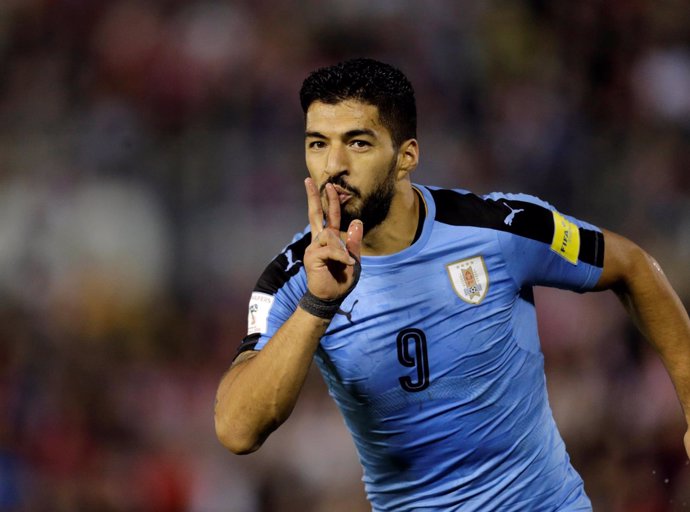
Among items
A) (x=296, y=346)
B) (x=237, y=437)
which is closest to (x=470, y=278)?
(x=296, y=346)

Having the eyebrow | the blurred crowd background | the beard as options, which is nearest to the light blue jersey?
the beard

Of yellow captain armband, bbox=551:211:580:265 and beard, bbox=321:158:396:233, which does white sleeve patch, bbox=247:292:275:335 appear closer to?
beard, bbox=321:158:396:233

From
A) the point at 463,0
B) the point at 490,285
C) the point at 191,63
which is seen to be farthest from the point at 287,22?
the point at 490,285

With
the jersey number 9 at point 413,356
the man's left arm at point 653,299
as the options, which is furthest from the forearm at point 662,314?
the jersey number 9 at point 413,356

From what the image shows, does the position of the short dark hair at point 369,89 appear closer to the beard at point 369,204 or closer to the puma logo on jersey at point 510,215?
the beard at point 369,204

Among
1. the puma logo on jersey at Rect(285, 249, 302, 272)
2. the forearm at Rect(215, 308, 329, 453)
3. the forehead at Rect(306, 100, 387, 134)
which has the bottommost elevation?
the forearm at Rect(215, 308, 329, 453)

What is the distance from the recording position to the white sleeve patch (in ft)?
11.1

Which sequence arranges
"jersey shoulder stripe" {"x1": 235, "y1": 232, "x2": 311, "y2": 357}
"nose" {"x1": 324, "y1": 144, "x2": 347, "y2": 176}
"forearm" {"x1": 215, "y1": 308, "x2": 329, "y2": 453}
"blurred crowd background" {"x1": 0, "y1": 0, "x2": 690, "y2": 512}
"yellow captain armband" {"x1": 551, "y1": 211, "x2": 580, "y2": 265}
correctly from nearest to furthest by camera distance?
"forearm" {"x1": 215, "y1": 308, "x2": 329, "y2": 453}
"nose" {"x1": 324, "y1": 144, "x2": 347, "y2": 176}
"jersey shoulder stripe" {"x1": 235, "y1": 232, "x2": 311, "y2": 357}
"yellow captain armband" {"x1": 551, "y1": 211, "x2": 580, "y2": 265}
"blurred crowd background" {"x1": 0, "y1": 0, "x2": 690, "y2": 512}

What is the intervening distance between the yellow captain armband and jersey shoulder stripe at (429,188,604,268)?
14 mm

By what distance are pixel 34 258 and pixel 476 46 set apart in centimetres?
385

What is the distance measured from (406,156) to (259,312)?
2.50 feet

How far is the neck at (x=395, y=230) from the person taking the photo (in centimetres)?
355

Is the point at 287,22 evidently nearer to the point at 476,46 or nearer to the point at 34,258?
the point at 476,46

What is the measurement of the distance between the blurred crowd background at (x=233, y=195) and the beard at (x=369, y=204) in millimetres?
3209
